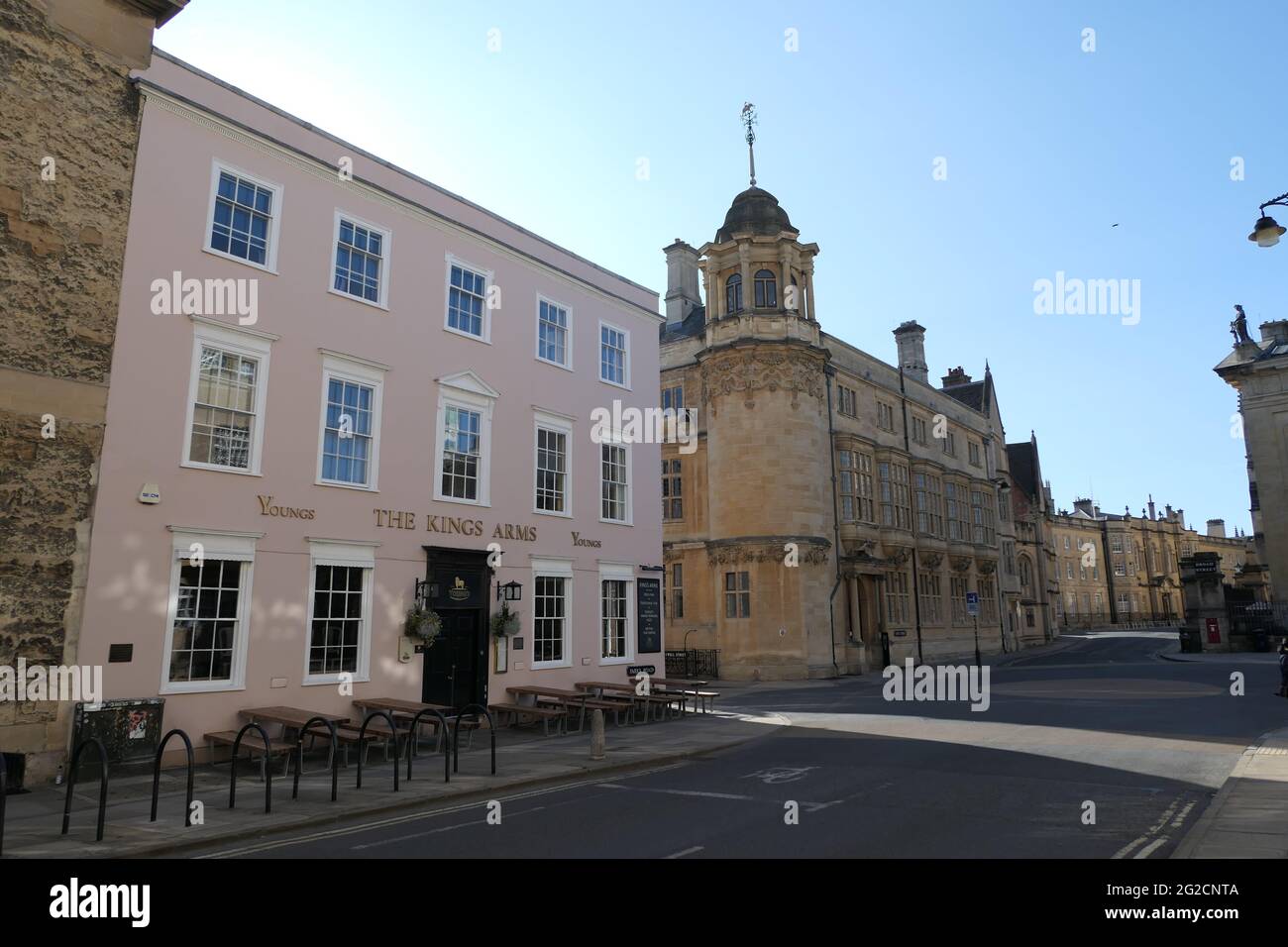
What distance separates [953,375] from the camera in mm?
58938

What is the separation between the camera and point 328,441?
1509cm

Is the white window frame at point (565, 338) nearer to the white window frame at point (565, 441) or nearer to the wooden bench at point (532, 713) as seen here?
the white window frame at point (565, 441)

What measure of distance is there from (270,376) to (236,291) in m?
1.55

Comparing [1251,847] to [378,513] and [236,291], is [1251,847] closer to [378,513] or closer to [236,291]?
[378,513]

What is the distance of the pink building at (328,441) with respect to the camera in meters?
12.5

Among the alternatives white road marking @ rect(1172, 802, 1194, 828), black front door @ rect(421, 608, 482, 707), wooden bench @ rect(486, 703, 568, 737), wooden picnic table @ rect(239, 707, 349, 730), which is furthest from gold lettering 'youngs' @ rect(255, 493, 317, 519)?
white road marking @ rect(1172, 802, 1194, 828)

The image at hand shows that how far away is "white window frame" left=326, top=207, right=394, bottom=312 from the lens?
15.5 m

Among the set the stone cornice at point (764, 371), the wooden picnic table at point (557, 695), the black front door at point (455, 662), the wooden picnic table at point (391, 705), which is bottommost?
the wooden picnic table at point (557, 695)

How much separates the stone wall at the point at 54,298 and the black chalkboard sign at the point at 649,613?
13.2m

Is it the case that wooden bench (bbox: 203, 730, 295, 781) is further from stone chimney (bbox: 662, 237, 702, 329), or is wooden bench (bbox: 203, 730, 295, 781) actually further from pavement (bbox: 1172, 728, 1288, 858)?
stone chimney (bbox: 662, 237, 702, 329)

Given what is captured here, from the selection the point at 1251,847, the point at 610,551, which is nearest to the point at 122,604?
the point at 610,551

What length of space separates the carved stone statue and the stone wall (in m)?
56.1

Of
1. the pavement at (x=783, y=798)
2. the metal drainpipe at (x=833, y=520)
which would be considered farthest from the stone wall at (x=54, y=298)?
the metal drainpipe at (x=833, y=520)
